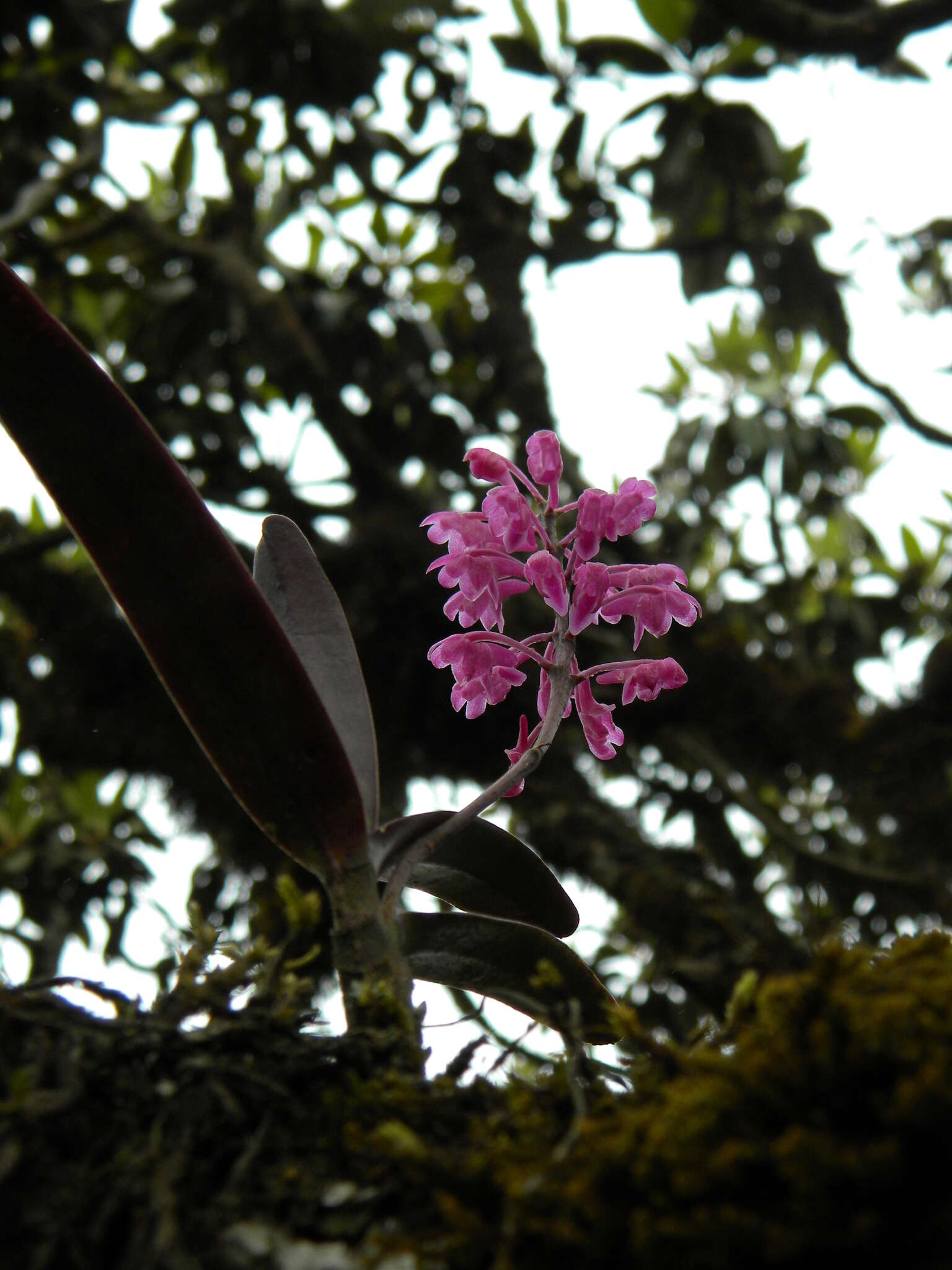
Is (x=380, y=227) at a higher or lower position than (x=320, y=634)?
higher

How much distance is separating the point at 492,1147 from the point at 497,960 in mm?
333

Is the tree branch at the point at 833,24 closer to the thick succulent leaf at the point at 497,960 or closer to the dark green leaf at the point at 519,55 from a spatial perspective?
the dark green leaf at the point at 519,55

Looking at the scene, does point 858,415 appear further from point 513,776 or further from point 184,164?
point 513,776

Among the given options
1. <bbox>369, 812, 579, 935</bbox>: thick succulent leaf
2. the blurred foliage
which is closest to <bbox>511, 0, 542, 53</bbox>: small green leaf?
the blurred foliage

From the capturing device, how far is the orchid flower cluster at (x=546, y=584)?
872mm

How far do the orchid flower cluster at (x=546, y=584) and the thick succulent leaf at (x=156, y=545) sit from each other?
6.7 inches

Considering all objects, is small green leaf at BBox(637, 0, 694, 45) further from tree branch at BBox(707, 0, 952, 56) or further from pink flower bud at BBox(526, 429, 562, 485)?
pink flower bud at BBox(526, 429, 562, 485)

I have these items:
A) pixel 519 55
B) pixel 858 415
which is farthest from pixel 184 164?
pixel 858 415

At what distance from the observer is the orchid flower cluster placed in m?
0.87

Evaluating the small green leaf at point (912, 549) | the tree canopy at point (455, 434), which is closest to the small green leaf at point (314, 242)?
the tree canopy at point (455, 434)

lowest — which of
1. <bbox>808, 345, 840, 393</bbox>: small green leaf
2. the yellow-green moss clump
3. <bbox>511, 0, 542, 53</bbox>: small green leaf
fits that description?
the yellow-green moss clump

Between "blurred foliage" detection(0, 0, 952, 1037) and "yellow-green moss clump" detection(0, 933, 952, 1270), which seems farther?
"blurred foliage" detection(0, 0, 952, 1037)

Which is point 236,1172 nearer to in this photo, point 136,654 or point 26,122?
point 136,654

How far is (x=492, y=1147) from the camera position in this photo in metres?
0.53
